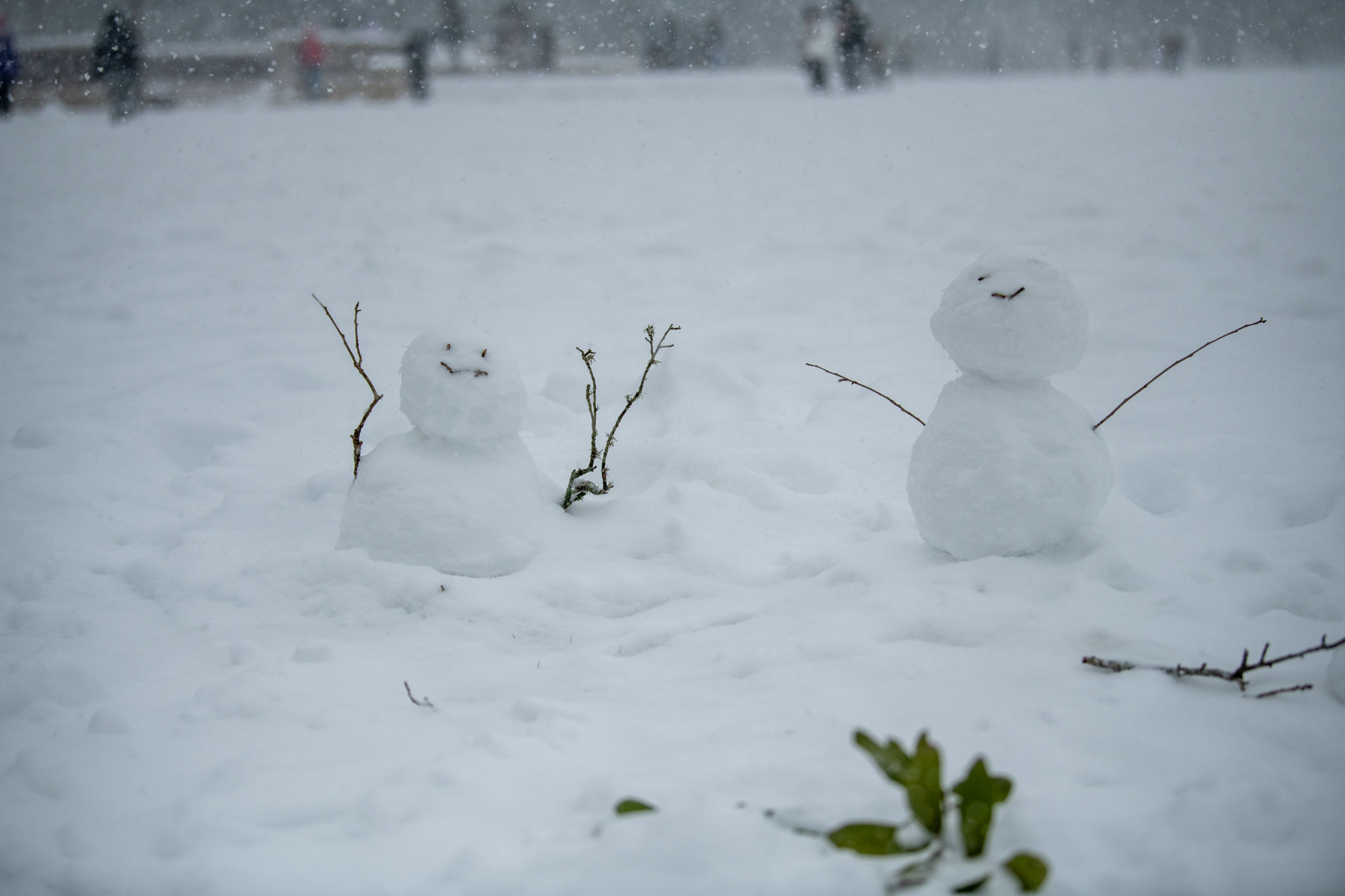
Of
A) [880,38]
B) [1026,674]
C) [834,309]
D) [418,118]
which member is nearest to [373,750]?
[1026,674]

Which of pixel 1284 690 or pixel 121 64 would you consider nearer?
pixel 1284 690

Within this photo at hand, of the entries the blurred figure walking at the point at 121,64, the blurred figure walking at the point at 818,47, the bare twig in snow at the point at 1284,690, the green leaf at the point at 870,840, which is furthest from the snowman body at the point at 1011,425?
the blurred figure walking at the point at 818,47

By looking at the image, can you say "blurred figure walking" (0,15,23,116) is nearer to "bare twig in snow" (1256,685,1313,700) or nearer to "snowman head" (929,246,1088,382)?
"snowman head" (929,246,1088,382)

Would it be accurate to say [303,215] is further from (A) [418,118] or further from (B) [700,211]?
(A) [418,118]

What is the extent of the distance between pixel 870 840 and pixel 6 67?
1771 cm

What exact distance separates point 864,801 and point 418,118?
1329 centimetres

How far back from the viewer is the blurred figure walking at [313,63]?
17.9m

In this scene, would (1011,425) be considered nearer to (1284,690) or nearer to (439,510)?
(1284,690)

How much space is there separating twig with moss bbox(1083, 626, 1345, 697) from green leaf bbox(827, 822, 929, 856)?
0.77 m

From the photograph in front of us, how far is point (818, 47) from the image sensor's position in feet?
51.9

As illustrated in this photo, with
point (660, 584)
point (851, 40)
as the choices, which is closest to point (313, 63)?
point (851, 40)

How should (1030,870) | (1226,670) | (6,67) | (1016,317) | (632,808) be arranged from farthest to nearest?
(6,67), (1016,317), (1226,670), (632,808), (1030,870)

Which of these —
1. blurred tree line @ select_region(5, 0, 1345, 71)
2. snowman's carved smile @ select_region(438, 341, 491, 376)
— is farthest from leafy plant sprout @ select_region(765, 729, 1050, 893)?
blurred tree line @ select_region(5, 0, 1345, 71)

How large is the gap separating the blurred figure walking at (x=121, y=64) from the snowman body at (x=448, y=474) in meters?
13.0
